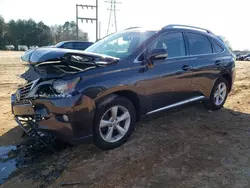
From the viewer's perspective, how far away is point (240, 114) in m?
5.61

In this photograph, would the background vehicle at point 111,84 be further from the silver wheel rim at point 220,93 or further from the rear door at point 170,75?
the silver wheel rim at point 220,93

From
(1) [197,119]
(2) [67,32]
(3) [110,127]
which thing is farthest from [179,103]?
(2) [67,32]

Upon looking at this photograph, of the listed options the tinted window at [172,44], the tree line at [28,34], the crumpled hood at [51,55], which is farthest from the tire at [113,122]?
the tree line at [28,34]

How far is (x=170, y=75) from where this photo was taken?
14.3ft

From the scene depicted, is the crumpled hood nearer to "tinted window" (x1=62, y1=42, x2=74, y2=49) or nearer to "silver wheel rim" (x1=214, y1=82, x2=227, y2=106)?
"silver wheel rim" (x1=214, y1=82, x2=227, y2=106)

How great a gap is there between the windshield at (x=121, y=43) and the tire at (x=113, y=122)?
0.74 m

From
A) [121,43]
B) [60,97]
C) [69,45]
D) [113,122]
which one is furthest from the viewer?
[69,45]

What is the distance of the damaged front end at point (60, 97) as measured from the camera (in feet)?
10.6

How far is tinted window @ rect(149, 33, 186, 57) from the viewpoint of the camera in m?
4.30

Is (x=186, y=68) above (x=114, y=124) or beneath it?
above

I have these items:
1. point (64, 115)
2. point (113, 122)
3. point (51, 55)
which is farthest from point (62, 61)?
point (113, 122)

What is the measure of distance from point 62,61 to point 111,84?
71 centimetres

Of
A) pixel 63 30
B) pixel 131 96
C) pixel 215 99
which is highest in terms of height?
pixel 63 30

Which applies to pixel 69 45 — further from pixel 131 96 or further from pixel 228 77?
pixel 131 96
